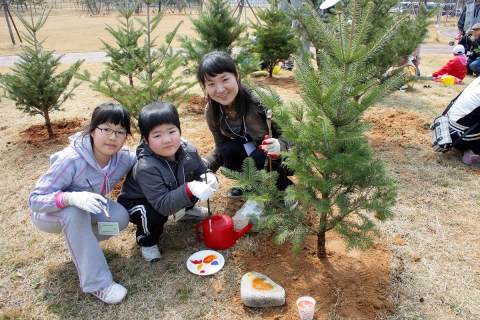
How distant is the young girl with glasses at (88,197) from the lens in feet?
6.67

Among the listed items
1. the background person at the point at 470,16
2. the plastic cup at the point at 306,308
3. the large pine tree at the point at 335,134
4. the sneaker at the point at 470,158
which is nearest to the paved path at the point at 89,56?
the background person at the point at 470,16

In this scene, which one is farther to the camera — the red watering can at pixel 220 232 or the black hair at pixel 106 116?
the red watering can at pixel 220 232

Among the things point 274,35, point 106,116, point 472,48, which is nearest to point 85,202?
point 106,116

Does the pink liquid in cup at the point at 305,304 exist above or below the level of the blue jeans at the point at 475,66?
below

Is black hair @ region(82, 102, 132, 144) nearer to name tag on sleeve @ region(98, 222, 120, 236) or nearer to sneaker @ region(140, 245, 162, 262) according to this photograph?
name tag on sleeve @ region(98, 222, 120, 236)

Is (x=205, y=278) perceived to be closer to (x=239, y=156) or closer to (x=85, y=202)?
(x=85, y=202)

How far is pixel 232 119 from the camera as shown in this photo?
283 centimetres

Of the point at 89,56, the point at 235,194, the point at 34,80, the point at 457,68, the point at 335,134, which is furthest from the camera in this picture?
the point at 89,56

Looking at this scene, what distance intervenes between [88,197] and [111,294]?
0.62m

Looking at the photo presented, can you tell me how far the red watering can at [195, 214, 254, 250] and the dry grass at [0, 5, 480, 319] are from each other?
7cm

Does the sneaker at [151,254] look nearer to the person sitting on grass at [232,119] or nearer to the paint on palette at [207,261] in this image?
the paint on palette at [207,261]

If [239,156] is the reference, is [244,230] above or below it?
below

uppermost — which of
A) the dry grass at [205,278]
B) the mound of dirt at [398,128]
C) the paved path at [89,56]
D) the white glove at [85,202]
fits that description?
the white glove at [85,202]

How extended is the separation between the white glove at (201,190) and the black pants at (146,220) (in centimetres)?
37
